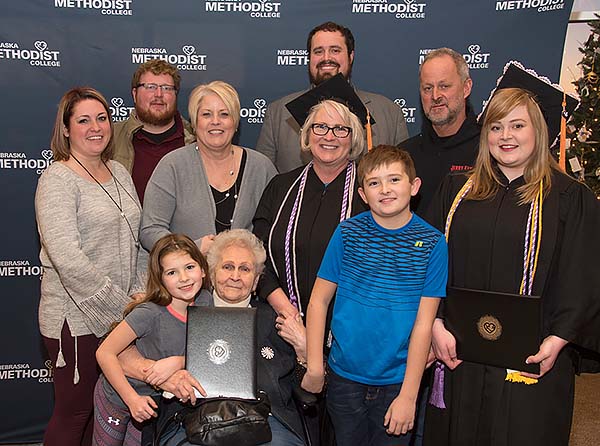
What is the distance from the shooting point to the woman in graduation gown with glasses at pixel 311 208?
275cm

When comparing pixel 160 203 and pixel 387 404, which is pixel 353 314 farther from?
pixel 160 203

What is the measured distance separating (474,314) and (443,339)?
0.58 feet

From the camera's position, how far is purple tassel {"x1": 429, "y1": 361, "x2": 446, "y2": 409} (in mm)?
2512

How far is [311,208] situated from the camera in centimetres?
281

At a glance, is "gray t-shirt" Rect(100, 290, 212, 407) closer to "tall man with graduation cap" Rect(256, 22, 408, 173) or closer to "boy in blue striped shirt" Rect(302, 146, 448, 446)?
"boy in blue striped shirt" Rect(302, 146, 448, 446)

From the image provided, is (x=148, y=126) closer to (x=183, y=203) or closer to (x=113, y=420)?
(x=183, y=203)

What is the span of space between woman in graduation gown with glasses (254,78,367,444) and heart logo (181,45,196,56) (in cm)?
165

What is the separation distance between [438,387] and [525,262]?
2.15 ft

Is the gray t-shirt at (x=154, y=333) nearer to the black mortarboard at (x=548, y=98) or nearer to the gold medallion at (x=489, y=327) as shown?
the gold medallion at (x=489, y=327)

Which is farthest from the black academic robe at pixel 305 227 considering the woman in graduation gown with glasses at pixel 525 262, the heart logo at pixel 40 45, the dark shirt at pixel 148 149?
the heart logo at pixel 40 45

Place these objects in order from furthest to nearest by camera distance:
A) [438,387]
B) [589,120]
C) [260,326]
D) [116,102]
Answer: [589,120]
[116,102]
[260,326]
[438,387]

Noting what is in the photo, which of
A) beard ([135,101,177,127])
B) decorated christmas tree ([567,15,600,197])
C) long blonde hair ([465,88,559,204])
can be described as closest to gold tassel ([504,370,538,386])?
long blonde hair ([465,88,559,204])

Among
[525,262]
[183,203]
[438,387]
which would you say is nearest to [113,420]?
[183,203]

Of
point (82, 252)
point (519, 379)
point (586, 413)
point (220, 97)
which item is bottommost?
point (586, 413)
